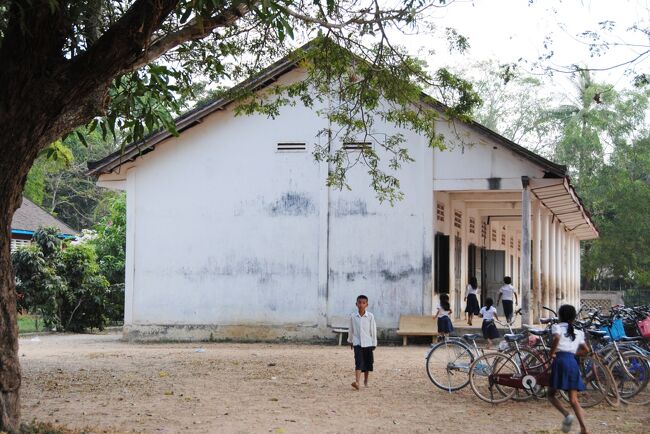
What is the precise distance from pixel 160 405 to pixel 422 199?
1109 centimetres

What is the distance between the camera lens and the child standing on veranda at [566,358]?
9.67 metres

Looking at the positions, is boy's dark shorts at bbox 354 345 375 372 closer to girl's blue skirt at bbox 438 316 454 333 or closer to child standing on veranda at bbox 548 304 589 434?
child standing on veranda at bbox 548 304 589 434

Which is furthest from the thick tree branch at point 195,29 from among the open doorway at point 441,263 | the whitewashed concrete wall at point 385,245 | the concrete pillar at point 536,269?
the concrete pillar at point 536,269

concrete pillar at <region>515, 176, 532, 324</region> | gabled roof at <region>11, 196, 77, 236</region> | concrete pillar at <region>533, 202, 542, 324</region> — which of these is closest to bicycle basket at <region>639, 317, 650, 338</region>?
concrete pillar at <region>515, 176, 532, 324</region>

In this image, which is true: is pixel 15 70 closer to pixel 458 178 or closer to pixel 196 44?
pixel 196 44

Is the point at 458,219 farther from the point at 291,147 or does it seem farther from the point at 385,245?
the point at 291,147

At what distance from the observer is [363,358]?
13.0 metres

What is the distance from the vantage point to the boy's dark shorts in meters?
12.9

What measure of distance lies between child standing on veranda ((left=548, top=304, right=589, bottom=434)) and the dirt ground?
566 millimetres

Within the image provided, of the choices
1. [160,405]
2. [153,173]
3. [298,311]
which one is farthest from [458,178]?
[160,405]

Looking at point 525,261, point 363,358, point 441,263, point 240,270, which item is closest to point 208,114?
point 240,270

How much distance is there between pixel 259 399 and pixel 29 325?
19.4m

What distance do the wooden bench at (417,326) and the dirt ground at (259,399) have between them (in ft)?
7.43

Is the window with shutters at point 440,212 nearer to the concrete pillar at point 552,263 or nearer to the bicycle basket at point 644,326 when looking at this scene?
the concrete pillar at point 552,263
